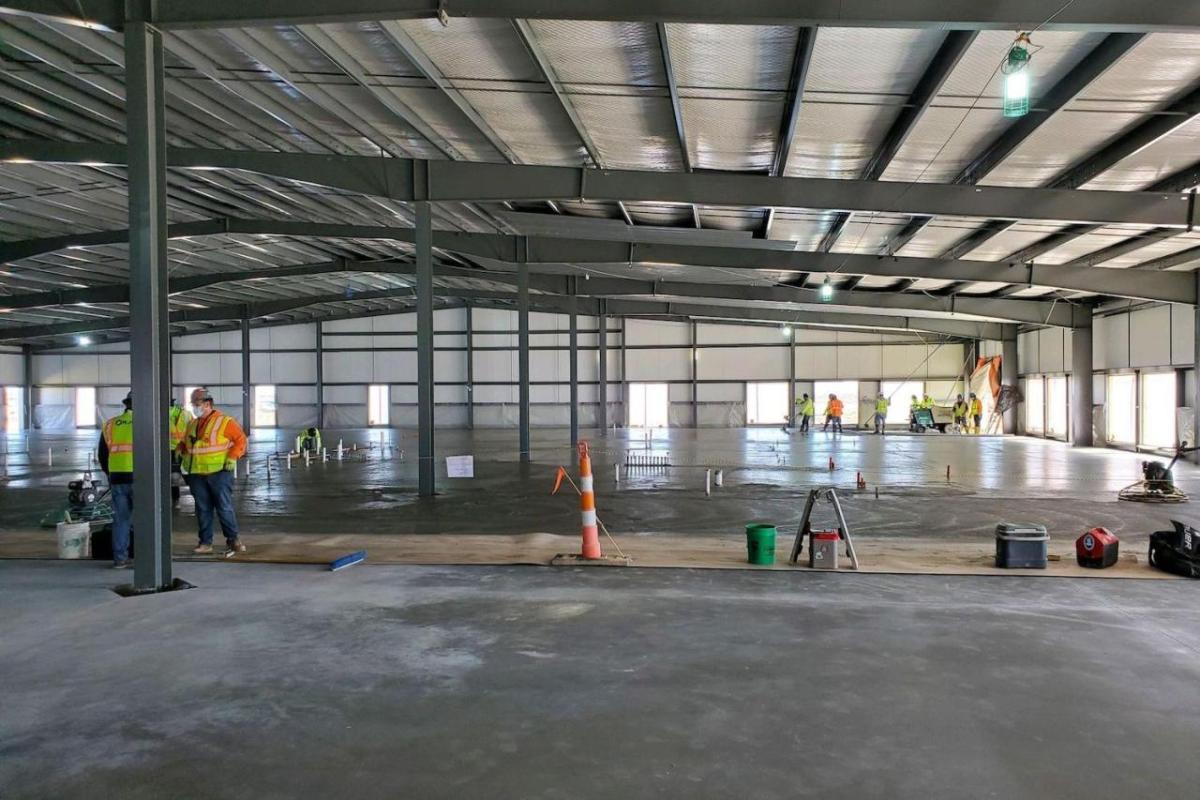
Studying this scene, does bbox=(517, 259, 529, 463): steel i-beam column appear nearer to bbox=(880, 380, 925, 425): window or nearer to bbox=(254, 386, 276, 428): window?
bbox=(880, 380, 925, 425): window

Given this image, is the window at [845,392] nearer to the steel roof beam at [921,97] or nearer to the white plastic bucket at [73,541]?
the steel roof beam at [921,97]

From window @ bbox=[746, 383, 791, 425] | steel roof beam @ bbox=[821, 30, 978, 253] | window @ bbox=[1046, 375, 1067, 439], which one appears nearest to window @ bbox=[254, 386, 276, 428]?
window @ bbox=[746, 383, 791, 425]

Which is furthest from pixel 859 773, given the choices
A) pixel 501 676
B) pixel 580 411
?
pixel 580 411

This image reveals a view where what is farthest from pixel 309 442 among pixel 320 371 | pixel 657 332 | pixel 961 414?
pixel 961 414

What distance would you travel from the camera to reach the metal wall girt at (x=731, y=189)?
13930 millimetres

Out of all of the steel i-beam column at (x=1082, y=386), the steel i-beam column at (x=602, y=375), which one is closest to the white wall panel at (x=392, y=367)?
the steel i-beam column at (x=602, y=375)

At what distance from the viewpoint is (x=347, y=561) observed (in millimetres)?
8727

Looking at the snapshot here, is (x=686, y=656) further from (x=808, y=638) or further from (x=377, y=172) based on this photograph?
(x=377, y=172)

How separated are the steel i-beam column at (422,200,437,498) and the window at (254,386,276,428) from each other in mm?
35250

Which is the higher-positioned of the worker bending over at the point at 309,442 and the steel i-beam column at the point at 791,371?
the steel i-beam column at the point at 791,371

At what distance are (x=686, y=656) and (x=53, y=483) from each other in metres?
18.9

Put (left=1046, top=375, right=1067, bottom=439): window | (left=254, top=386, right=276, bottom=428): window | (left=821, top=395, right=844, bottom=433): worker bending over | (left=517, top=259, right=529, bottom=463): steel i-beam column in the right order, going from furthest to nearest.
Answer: (left=254, top=386, right=276, bottom=428): window < (left=821, top=395, right=844, bottom=433): worker bending over < (left=1046, top=375, right=1067, bottom=439): window < (left=517, top=259, right=529, bottom=463): steel i-beam column

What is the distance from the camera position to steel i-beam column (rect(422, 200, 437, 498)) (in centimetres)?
1583

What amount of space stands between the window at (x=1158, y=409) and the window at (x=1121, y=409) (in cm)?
49
